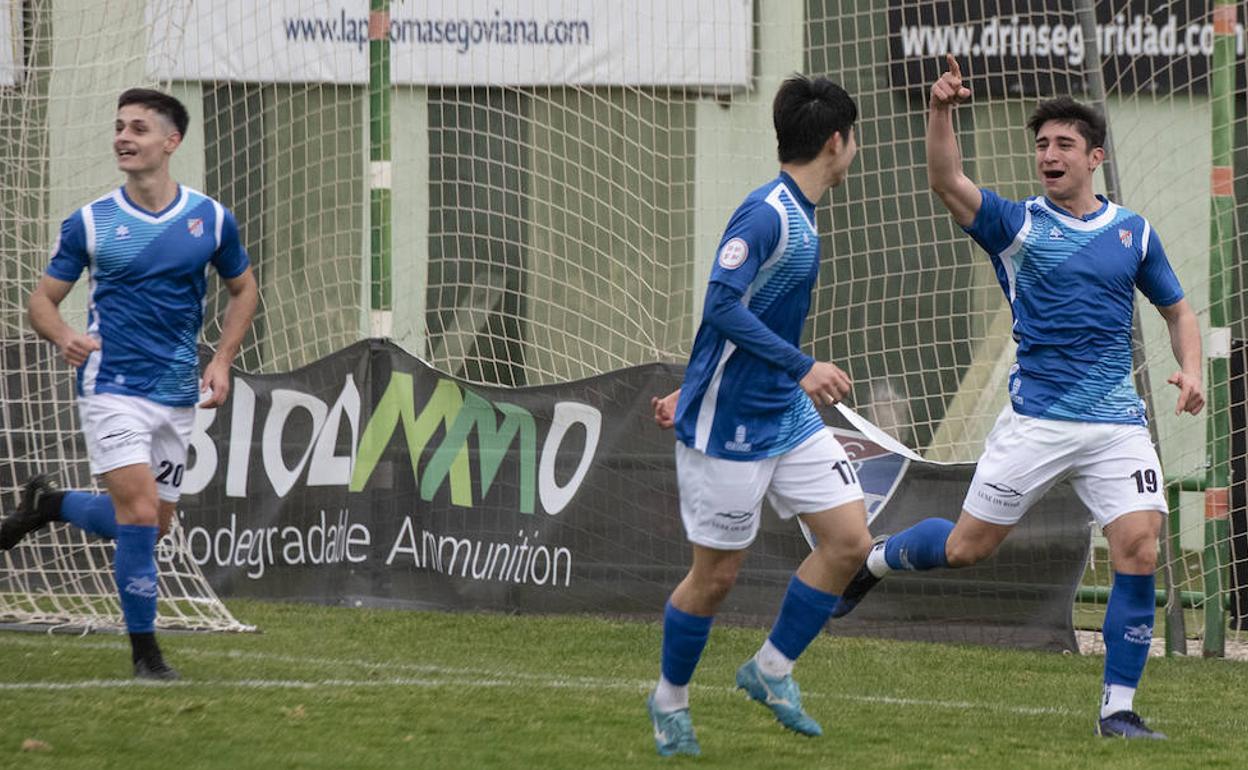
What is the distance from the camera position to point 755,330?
5.45m

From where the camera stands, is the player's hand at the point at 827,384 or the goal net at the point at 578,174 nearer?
the player's hand at the point at 827,384

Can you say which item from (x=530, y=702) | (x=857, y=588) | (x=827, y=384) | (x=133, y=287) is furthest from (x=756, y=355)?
(x=133, y=287)

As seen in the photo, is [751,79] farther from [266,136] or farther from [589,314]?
[266,136]

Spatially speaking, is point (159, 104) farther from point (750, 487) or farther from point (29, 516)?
point (750, 487)

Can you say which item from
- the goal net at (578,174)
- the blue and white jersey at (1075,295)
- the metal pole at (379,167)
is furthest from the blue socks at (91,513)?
the blue and white jersey at (1075,295)

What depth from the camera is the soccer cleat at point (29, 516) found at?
26.2ft

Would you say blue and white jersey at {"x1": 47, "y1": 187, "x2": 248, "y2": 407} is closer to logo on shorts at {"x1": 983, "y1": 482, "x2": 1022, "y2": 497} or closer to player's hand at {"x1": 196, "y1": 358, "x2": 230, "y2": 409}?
player's hand at {"x1": 196, "y1": 358, "x2": 230, "y2": 409}

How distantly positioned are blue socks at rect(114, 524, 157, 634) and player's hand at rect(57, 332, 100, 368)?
0.64 meters

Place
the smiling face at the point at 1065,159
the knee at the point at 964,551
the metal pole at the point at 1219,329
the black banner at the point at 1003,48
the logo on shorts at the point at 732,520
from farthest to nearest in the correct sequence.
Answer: the black banner at the point at 1003,48
the metal pole at the point at 1219,329
the knee at the point at 964,551
the smiling face at the point at 1065,159
the logo on shorts at the point at 732,520

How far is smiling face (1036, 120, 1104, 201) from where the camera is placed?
21.4 ft

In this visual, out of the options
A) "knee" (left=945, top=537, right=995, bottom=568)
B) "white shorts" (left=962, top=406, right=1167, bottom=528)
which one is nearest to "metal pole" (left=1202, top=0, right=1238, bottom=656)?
"knee" (left=945, top=537, right=995, bottom=568)

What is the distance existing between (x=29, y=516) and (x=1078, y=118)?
4389mm

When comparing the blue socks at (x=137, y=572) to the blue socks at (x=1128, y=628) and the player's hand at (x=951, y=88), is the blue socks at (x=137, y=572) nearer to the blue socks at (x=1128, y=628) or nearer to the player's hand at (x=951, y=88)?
the player's hand at (x=951, y=88)

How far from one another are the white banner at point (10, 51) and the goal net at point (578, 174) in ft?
0.07
